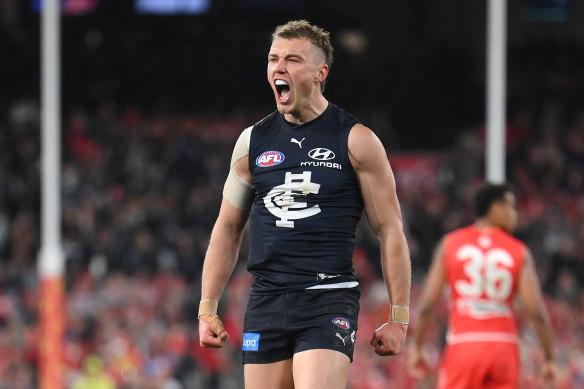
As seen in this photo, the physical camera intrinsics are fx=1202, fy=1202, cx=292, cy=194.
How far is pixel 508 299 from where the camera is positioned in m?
7.34

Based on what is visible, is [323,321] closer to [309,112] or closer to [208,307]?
[208,307]

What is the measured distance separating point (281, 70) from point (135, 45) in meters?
17.6

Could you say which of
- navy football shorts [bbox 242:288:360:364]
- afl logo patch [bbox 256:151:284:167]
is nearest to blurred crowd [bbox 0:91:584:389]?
navy football shorts [bbox 242:288:360:364]

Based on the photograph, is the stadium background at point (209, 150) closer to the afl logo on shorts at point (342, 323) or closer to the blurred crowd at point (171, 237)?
the blurred crowd at point (171, 237)

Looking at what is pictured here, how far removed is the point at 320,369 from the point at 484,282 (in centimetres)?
290

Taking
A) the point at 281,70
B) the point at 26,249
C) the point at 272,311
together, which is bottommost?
the point at 26,249

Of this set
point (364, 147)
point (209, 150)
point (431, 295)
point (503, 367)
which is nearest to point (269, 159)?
point (364, 147)

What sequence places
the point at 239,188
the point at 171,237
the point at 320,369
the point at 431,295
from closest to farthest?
the point at 320,369
the point at 239,188
the point at 431,295
the point at 171,237

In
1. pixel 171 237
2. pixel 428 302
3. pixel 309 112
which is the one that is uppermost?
pixel 309 112

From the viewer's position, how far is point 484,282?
7273mm

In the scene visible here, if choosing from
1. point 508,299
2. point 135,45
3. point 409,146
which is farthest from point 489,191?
point 135,45

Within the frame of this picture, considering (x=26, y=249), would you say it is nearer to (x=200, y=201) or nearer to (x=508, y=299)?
(x=200, y=201)

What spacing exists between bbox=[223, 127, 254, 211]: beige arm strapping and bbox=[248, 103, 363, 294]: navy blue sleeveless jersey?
0.12 meters

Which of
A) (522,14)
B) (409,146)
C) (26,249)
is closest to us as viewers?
(26,249)
